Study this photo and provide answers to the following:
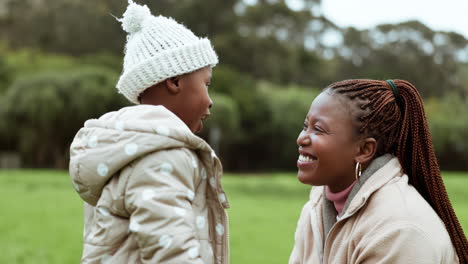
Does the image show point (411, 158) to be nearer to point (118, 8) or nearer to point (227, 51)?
point (227, 51)

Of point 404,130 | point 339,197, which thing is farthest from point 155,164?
point 404,130

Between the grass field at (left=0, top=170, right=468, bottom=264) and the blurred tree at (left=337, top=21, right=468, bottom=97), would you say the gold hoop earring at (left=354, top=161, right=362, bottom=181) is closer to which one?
the grass field at (left=0, top=170, right=468, bottom=264)

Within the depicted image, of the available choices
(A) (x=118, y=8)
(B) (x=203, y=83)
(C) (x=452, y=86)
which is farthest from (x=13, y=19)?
(B) (x=203, y=83)

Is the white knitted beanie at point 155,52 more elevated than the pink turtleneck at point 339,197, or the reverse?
the white knitted beanie at point 155,52

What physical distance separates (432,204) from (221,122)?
28088 mm

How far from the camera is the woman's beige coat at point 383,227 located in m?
2.04

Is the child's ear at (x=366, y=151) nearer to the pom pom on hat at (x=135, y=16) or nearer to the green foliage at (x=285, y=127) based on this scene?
the pom pom on hat at (x=135, y=16)

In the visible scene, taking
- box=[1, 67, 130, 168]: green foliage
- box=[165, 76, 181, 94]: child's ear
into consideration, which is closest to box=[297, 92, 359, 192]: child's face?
box=[165, 76, 181, 94]: child's ear

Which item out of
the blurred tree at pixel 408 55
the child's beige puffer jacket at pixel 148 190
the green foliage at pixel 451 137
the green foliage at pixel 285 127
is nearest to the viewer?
the child's beige puffer jacket at pixel 148 190

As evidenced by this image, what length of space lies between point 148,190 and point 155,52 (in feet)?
2.14

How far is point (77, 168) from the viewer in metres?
2.21

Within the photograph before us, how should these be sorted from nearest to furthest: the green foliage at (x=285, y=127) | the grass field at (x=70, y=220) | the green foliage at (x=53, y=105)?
1. the grass field at (x=70, y=220)
2. the green foliage at (x=53, y=105)
3. the green foliage at (x=285, y=127)

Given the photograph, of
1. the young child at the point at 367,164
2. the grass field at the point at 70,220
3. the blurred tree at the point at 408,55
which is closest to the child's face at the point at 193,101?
the young child at the point at 367,164

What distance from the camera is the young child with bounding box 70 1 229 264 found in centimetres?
202
